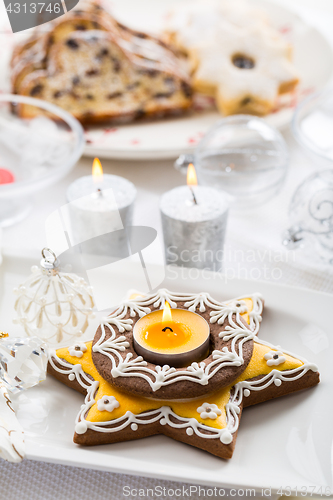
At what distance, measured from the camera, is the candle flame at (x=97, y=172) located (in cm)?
73

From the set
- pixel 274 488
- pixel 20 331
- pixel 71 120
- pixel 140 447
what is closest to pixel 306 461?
pixel 274 488

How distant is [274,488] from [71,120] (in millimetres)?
766

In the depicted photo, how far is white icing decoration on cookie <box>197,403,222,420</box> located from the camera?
0.49 m

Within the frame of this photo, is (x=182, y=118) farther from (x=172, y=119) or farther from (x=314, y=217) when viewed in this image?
(x=314, y=217)

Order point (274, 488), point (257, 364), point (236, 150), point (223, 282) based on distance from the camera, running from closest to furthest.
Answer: point (274, 488) < point (257, 364) < point (223, 282) < point (236, 150)

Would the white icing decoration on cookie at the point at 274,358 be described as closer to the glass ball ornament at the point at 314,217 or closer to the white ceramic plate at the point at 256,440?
the white ceramic plate at the point at 256,440

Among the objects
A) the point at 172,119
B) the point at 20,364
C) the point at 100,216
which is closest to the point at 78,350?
the point at 20,364

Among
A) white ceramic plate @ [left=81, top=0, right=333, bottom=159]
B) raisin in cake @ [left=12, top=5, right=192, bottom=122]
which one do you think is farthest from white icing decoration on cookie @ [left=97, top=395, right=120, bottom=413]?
raisin in cake @ [left=12, top=5, right=192, bottom=122]

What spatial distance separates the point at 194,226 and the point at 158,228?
191 mm

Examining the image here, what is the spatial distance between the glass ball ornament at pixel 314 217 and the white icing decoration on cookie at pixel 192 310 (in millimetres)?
164

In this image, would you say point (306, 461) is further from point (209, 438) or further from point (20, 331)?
point (20, 331)

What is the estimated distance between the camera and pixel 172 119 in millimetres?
1122

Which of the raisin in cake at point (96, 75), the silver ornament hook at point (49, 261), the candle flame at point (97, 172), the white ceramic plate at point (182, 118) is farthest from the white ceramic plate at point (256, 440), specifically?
the raisin in cake at point (96, 75)

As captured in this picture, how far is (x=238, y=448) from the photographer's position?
492 mm
